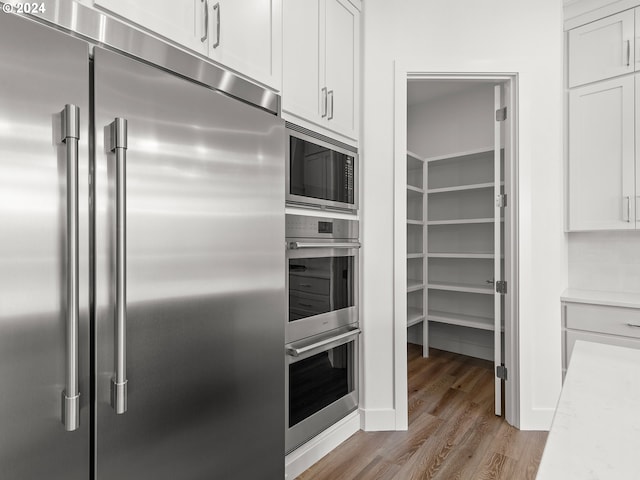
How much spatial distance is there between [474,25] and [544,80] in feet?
1.82

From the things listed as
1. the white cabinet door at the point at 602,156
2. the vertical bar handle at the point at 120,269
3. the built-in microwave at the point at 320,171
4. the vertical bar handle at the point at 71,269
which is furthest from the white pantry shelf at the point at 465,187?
the vertical bar handle at the point at 71,269

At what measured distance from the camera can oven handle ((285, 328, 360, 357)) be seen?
162 cm

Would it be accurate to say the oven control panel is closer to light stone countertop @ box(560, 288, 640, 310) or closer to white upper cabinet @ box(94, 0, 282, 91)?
white upper cabinet @ box(94, 0, 282, 91)

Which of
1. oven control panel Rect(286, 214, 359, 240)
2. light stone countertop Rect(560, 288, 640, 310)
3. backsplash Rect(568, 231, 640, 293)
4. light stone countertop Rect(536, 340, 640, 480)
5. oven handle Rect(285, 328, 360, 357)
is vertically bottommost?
oven handle Rect(285, 328, 360, 357)

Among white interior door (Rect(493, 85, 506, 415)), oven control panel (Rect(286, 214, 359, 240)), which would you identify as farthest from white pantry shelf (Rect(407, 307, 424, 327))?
oven control panel (Rect(286, 214, 359, 240))

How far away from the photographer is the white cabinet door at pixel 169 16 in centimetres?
106

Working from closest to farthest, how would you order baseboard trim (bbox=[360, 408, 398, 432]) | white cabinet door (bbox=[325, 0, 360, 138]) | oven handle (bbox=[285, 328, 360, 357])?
oven handle (bbox=[285, 328, 360, 357]) < white cabinet door (bbox=[325, 0, 360, 138]) < baseboard trim (bbox=[360, 408, 398, 432])

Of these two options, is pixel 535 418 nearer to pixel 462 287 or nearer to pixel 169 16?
pixel 462 287

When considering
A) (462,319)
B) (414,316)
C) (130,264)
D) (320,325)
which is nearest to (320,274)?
(320,325)

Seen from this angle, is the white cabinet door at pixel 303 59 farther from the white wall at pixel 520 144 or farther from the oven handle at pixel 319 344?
the oven handle at pixel 319 344

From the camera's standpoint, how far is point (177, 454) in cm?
108

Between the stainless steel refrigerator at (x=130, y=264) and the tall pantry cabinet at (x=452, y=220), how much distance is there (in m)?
2.46

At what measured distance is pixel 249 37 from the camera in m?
1.46

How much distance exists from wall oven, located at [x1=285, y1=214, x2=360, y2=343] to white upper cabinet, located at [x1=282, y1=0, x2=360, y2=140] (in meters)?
0.54
